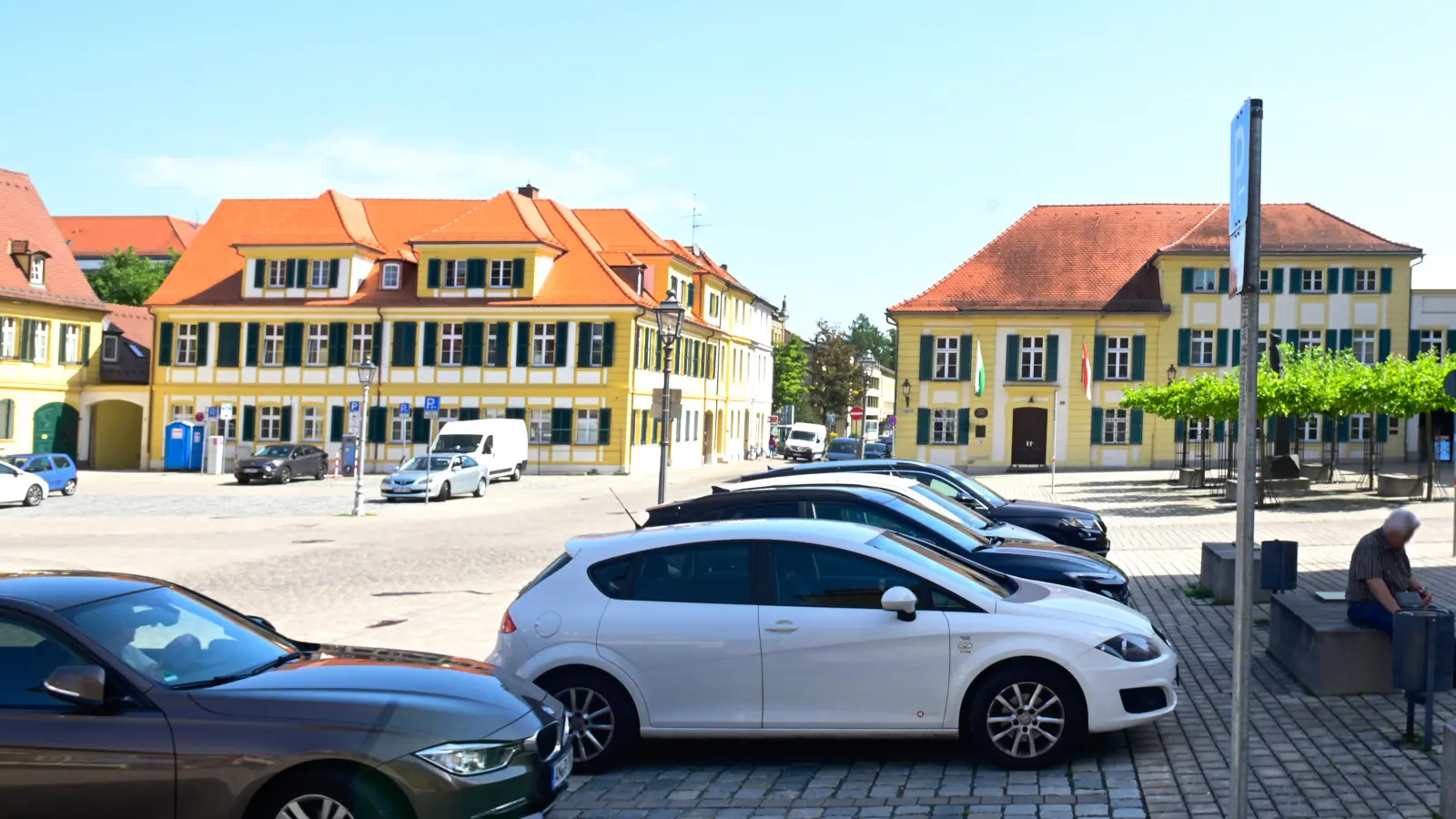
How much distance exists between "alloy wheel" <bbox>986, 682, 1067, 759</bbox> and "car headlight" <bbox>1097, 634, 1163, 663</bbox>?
0.44 metres

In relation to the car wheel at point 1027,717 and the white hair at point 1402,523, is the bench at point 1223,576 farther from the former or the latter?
the car wheel at point 1027,717

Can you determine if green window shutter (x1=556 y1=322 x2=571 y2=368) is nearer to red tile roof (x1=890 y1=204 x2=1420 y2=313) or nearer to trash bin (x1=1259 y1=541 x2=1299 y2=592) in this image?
red tile roof (x1=890 y1=204 x2=1420 y2=313)

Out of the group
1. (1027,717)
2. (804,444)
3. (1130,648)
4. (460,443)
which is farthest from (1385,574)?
(804,444)

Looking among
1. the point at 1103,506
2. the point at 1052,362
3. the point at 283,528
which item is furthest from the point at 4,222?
the point at 1103,506

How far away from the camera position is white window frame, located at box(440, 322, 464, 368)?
54.5 metres

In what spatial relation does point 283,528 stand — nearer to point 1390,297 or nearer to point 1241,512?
point 1241,512

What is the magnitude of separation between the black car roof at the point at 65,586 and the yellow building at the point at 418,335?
153ft

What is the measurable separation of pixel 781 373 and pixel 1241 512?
104597 mm

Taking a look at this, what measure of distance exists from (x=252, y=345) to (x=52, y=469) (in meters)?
18.7

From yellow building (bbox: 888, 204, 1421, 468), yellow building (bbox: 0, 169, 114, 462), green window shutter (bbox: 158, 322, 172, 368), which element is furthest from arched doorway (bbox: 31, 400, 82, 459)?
yellow building (bbox: 888, 204, 1421, 468)

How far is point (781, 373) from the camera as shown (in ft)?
358

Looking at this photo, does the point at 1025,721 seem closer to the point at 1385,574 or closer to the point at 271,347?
the point at 1385,574

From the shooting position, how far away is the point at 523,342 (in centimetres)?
5375

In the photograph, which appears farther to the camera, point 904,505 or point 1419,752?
point 904,505
